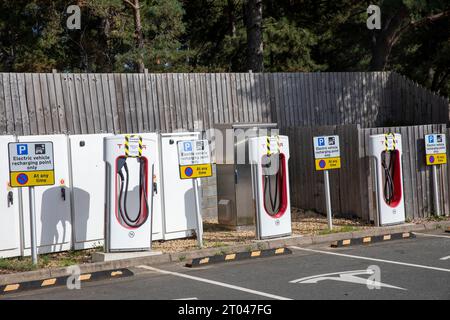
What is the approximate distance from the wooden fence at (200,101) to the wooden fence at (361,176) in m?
1.61

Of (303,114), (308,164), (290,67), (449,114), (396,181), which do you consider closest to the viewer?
(396,181)

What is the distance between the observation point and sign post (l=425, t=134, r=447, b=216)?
1461cm

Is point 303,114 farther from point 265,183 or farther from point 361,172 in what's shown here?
point 265,183

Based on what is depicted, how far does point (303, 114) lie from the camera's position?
17109mm

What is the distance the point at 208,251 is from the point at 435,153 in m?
6.13

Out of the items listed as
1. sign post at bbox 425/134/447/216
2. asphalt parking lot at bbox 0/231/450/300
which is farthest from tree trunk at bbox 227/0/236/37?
asphalt parking lot at bbox 0/231/450/300

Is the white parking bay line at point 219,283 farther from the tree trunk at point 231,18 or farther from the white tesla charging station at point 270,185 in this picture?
the tree trunk at point 231,18

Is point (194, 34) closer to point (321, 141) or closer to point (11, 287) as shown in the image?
point (321, 141)

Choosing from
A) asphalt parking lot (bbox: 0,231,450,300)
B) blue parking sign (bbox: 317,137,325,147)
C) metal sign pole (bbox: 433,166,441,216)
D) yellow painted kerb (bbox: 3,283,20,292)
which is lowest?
asphalt parking lot (bbox: 0,231,450,300)

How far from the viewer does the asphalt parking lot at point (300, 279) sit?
8367 mm

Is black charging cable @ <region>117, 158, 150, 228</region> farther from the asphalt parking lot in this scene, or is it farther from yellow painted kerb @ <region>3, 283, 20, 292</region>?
yellow painted kerb @ <region>3, 283, 20, 292</region>
